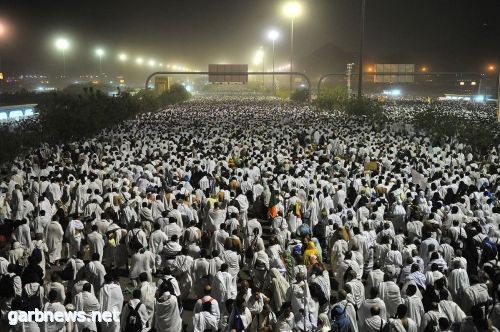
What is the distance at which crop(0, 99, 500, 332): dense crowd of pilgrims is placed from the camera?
283 inches

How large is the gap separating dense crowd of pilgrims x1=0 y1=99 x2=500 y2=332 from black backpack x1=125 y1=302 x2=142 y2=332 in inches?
0.8

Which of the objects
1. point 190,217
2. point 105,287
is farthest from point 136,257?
point 190,217

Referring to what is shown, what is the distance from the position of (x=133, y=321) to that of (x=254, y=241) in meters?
3.07

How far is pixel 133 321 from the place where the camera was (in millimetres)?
7012

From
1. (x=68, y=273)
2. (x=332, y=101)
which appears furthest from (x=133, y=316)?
(x=332, y=101)

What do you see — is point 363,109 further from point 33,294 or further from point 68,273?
point 33,294

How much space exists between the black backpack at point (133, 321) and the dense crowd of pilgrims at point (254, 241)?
0.07 feet

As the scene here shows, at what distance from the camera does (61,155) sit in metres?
19.4

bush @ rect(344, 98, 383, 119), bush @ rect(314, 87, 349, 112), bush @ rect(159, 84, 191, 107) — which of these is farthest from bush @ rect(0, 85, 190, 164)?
bush @ rect(159, 84, 191, 107)

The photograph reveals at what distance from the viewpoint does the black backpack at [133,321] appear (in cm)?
702

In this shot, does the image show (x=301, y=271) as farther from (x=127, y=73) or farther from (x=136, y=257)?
(x=127, y=73)

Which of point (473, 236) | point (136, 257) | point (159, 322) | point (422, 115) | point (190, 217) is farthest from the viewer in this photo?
point (422, 115)

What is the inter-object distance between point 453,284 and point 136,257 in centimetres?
513

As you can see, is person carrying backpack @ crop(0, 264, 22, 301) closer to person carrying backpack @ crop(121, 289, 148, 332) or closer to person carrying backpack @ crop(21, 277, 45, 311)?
person carrying backpack @ crop(21, 277, 45, 311)
